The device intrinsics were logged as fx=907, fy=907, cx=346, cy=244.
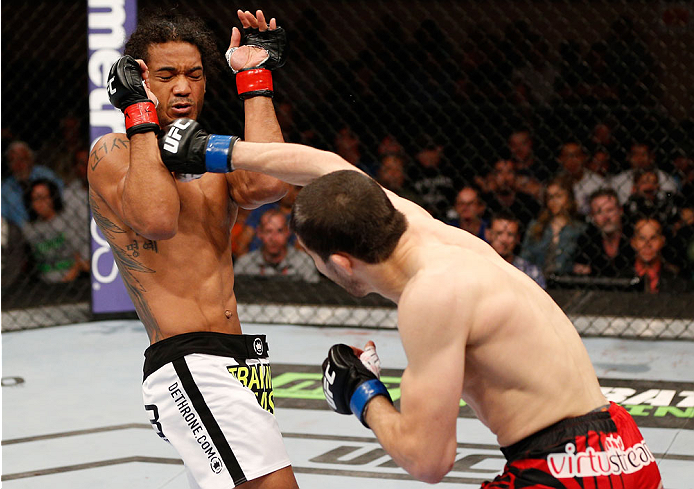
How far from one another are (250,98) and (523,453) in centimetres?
103

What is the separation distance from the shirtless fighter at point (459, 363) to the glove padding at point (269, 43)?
0.69 metres

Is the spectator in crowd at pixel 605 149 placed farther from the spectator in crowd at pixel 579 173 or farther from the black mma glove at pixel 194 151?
the black mma glove at pixel 194 151

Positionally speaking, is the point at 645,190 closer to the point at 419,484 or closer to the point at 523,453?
the point at 419,484

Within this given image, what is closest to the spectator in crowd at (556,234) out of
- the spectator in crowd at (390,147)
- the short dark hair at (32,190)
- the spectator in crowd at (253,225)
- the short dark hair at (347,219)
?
the spectator in crowd at (390,147)

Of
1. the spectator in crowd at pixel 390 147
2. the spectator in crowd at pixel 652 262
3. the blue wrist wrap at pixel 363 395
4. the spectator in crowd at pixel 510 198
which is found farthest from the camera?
the spectator in crowd at pixel 390 147

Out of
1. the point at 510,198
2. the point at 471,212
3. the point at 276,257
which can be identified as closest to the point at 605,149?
the point at 510,198

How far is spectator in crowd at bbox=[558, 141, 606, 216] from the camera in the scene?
500 cm

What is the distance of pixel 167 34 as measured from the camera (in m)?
2.06

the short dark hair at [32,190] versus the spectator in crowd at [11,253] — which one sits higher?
the short dark hair at [32,190]

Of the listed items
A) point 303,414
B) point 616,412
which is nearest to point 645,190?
point 303,414

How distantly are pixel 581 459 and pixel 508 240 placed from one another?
3265 mm

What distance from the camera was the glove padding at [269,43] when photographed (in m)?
2.12

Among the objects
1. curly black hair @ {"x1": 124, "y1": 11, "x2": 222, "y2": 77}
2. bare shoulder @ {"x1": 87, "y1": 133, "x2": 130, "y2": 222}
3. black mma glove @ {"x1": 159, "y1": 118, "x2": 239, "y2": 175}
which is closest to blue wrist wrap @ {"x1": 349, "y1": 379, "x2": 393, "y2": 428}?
black mma glove @ {"x1": 159, "y1": 118, "x2": 239, "y2": 175}

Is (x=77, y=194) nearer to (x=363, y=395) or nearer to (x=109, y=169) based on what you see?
(x=109, y=169)
